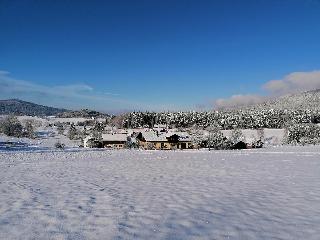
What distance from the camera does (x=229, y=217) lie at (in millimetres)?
10164

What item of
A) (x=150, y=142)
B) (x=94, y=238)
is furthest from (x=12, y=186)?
(x=150, y=142)

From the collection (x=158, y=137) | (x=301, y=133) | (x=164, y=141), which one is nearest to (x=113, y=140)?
(x=158, y=137)

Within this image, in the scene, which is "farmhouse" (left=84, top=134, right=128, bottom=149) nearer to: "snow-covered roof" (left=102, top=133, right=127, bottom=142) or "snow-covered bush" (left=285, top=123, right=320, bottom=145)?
"snow-covered roof" (left=102, top=133, right=127, bottom=142)

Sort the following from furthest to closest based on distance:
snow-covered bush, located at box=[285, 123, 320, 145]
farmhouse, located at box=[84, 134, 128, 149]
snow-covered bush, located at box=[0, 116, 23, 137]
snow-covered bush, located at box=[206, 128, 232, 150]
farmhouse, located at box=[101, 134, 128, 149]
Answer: snow-covered bush, located at box=[0, 116, 23, 137] < snow-covered bush, located at box=[285, 123, 320, 145] < farmhouse, located at box=[101, 134, 128, 149] < farmhouse, located at box=[84, 134, 128, 149] < snow-covered bush, located at box=[206, 128, 232, 150]

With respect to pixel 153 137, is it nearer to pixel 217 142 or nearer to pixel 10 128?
pixel 217 142

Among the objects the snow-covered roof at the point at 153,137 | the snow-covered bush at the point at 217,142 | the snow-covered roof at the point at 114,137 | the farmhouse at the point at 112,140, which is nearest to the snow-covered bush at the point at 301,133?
the snow-covered bush at the point at 217,142

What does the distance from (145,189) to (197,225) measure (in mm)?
6786

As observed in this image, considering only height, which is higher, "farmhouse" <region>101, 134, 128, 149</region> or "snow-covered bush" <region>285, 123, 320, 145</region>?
"snow-covered bush" <region>285, 123, 320, 145</region>

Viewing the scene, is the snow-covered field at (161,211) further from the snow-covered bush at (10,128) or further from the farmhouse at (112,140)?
the snow-covered bush at (10,128)

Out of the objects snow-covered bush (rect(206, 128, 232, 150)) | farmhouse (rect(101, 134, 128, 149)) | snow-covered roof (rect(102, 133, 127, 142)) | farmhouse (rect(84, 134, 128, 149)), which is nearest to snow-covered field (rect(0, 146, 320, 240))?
snow-covered bush (rect(206, 128, 232, 150))

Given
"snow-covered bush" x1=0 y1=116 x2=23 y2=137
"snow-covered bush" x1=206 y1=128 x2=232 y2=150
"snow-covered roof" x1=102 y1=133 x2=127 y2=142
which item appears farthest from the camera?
"snow-covered bush" x1=0 y1=116 x2=23 y2=137

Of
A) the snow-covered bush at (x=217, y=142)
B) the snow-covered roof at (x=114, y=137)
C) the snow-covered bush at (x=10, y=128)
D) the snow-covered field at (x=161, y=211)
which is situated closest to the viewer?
the snow-covered field at (x=161, y=211)

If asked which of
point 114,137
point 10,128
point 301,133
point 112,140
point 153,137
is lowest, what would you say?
point 112,140

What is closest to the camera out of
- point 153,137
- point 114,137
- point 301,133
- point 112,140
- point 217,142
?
point 217,142
